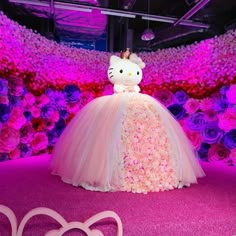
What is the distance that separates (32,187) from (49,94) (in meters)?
1.96

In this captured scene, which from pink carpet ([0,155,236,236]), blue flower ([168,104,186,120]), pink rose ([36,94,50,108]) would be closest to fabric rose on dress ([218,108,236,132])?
blue flower ([168,104,186,120])

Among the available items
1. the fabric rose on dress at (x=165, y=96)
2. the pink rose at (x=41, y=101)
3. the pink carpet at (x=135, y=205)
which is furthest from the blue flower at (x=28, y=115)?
the fabric rose on dress at (x=165, y=96)

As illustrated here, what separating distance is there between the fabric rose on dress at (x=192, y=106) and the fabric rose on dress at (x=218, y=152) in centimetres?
53

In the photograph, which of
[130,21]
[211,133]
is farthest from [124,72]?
[130,21]

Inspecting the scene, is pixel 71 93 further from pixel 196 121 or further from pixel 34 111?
pixel 196 121

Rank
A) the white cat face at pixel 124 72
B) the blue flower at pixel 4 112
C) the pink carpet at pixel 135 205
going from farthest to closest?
the blue flower at pixel 4 112, the white cat face at pixel 124 72, the pink carpet at pixel 135 205

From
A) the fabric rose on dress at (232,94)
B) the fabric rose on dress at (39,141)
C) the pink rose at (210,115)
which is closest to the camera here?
the fabric rose on dress at (232,94)

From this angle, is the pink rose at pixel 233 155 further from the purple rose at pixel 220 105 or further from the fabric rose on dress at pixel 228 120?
the purple rose at pixel 220 105

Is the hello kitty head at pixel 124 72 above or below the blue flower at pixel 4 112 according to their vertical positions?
above

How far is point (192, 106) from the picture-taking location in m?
3.88

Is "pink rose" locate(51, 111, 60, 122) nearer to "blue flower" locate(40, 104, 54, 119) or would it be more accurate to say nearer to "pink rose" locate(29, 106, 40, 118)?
"blue flower" locate(40, 104, 54, 119)

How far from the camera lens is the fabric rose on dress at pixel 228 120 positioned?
3.36 meters

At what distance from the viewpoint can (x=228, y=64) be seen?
3.60m

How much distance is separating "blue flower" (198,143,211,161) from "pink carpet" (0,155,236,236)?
0.98 m
